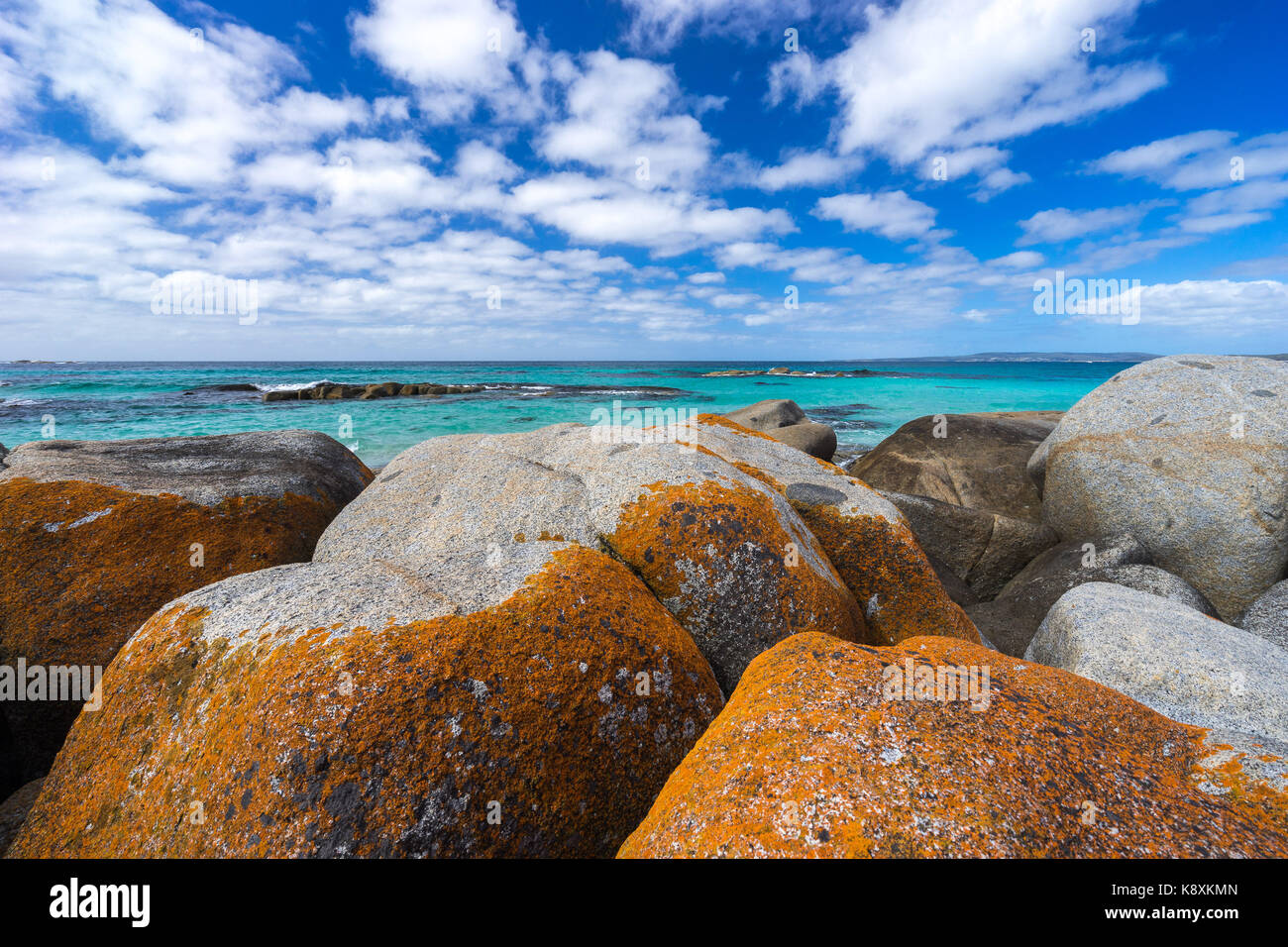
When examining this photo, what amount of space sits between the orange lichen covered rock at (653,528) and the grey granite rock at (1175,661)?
174 centimetres

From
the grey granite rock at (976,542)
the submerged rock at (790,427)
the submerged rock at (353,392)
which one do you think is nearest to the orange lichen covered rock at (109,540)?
the grey granite rock at (976,542)

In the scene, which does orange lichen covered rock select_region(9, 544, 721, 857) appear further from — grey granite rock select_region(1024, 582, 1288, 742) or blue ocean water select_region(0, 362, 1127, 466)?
blue ocean water select_region(0, 362, 1127, 466)

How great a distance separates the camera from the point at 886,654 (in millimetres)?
2627

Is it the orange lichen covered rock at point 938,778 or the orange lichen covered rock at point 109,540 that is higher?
the orange lichen covered rock at point 109,540

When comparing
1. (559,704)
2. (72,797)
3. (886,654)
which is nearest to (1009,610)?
(886,654)

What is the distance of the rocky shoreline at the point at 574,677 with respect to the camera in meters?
1.98

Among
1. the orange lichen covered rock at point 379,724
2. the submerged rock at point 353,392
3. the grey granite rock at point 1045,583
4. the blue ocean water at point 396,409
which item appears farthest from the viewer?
the submerged rock at point 353,392

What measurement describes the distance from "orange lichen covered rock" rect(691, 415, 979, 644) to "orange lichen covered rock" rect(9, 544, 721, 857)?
2186mm

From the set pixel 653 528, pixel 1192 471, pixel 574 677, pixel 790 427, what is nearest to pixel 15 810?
pixel 574 677

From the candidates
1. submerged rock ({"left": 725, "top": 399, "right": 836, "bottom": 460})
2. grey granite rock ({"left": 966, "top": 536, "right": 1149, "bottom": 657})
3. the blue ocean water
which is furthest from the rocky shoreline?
the blue ocean water

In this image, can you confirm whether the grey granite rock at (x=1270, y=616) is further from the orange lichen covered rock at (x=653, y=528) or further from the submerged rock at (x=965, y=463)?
the orange lichen covered rock at (x=653, y=528)

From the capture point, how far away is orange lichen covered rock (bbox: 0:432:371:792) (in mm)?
3746

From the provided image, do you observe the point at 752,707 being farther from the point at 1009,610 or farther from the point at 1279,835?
the point at 1009,610

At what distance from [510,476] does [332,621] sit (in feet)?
8.73
